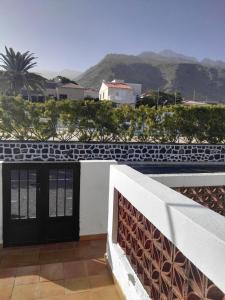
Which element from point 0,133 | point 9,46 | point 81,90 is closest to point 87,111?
point 0,133

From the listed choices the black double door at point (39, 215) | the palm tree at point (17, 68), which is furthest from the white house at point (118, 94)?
the black double door at point (39, 215)

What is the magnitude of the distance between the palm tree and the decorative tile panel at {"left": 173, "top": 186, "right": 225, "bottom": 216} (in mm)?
30692

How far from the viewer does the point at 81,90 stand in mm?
44688

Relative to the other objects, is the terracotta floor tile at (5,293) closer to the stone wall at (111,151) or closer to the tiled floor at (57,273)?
the tiled floor at (57,273)

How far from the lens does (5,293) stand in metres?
2.78

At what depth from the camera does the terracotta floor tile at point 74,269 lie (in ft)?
10.4

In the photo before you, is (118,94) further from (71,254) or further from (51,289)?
(51,289)

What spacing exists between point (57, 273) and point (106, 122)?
325 inches

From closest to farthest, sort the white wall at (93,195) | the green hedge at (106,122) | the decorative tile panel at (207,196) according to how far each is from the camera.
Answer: the decorative tile panel at (207,196) → the white wall at (93,195) → the green hedge at (106,122)

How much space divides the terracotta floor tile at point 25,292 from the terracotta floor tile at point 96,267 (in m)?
0.66

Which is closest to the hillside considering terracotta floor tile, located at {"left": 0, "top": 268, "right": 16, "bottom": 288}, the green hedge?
the green hedge

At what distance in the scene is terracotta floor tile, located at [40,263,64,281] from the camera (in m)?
3.09

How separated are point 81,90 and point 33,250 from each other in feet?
140

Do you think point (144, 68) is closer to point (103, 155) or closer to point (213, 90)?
point (213, 90)
